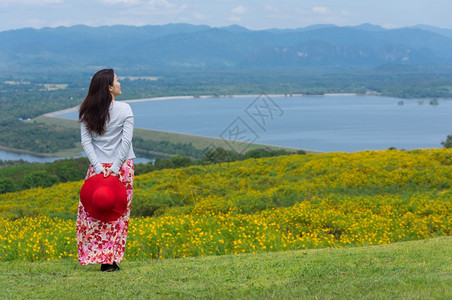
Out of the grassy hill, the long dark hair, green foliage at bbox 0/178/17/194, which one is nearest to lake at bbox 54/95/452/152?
green foliage at bbox 0/178/17/194

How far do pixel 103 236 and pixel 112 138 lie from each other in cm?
111

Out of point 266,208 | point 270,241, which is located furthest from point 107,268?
point 266,208

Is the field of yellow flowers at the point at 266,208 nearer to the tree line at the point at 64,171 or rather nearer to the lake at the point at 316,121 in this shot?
the tree line at the point at 64,171

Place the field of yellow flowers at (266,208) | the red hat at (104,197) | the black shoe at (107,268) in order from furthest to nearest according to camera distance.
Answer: the field of yellow flowers at (266,208), the black shoe at (107,268), the red hat at (104,197)

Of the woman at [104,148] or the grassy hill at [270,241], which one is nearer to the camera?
the grassy hill at [270,241]

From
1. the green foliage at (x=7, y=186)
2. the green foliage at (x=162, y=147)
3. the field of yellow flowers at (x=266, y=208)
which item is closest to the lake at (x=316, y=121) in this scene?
the green foliage at (x=162, y=147)

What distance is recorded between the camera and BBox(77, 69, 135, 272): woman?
5930 millimetres

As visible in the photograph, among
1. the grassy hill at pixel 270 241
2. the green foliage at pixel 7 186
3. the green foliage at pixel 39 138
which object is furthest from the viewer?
the green foliage at pixel 39 138

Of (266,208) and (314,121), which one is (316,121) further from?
(266,208)

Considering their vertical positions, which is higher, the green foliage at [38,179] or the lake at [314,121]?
the green foliage at [38,179]

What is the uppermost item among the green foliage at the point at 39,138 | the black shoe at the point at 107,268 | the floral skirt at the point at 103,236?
the floral skirt at the point at 103,236

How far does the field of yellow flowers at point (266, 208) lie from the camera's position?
26.3 feet

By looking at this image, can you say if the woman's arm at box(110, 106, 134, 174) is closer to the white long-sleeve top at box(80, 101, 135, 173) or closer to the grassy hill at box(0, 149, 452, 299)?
the white long-sleeve top at box(80, 101, 135, 173)

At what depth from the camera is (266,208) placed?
1297 centimetres
